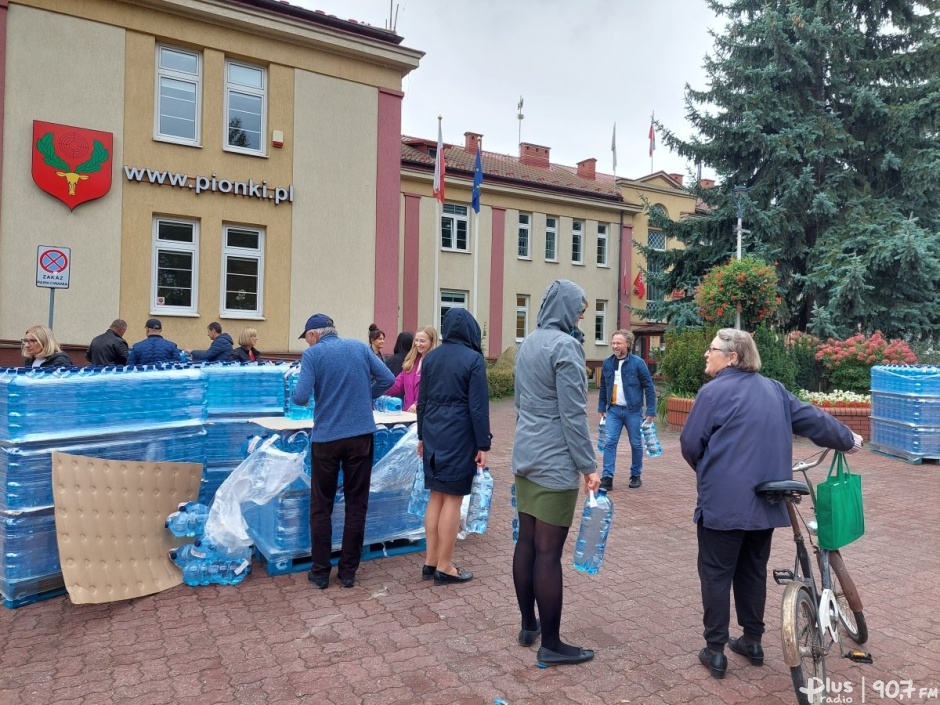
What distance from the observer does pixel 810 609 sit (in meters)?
3.43

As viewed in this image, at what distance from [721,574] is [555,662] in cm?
99

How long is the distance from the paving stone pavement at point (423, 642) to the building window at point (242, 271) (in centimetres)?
1040

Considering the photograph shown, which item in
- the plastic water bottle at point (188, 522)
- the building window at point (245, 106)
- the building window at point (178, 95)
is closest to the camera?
the plastic water bottle at point (188, 522)

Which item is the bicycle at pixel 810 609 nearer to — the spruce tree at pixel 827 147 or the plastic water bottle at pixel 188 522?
the plastic water bottle at pixel 188 522

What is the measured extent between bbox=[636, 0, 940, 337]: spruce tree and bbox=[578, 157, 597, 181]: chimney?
39.7 feet

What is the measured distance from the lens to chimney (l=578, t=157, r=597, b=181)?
113 ft

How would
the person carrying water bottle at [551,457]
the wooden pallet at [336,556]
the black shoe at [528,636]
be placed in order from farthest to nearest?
the wooden pallet at [336,556] < the black shoe at [528,636] < the person carrying water bottle at [551,457]

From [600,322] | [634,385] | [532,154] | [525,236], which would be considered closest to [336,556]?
[634,385]

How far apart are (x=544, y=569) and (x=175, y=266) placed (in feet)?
41.4

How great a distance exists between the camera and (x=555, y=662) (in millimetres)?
3797

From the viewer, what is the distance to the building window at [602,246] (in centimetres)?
3084

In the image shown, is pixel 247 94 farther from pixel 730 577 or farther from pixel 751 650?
pixel 751 650

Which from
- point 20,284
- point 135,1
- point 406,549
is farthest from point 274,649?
point 135,1

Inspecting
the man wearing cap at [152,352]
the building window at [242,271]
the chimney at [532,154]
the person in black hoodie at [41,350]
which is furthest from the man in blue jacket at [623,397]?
the chimney at [532,154]
